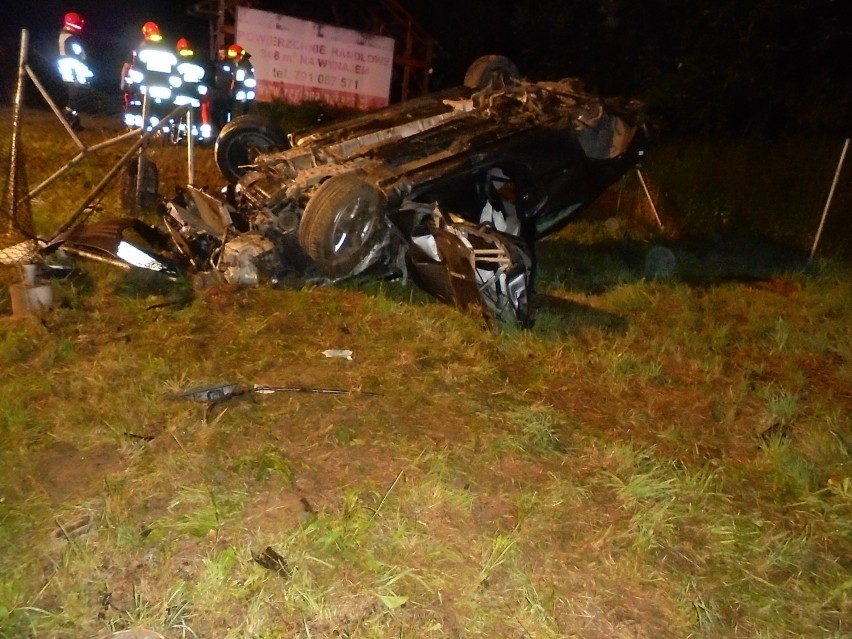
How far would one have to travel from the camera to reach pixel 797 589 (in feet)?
8.43

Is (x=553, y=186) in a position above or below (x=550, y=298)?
above

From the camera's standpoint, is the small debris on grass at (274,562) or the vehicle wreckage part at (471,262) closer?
the small debris on grass at (274,562)

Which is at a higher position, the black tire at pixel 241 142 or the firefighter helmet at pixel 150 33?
the firefighter helmet at pixel 150 33

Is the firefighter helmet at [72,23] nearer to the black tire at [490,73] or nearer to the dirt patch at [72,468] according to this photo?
the black tire at [490,73]

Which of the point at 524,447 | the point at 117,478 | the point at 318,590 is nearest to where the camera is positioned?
the point at 318,590

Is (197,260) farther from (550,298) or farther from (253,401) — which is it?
(550,298)

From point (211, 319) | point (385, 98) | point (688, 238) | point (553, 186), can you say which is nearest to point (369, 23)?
point (385, 98)

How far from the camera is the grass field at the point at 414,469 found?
2.34 metres

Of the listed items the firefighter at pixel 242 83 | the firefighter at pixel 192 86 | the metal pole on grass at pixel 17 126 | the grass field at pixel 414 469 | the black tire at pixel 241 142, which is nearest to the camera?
the grass field at pixel 414 469

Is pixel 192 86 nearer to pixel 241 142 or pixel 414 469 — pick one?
pixel 241 142

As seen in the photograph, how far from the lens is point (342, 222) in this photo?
171 inches

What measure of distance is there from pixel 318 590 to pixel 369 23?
1654 centimetres

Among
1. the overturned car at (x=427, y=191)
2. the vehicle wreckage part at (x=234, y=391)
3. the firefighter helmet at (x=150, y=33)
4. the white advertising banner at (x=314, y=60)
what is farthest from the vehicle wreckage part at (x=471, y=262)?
the white advertising banner at (x=314, y=60)

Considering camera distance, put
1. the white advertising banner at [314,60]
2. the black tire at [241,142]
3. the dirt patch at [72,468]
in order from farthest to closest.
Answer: the white advertising banner at [314,60], the black tire at [241,142], the dirt patch at [72,468]
